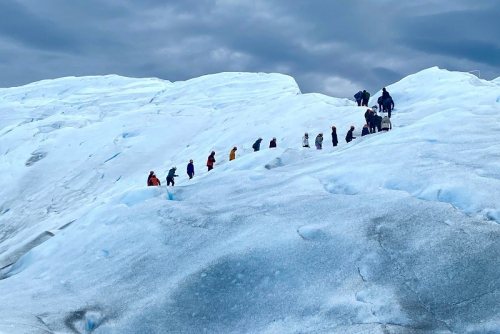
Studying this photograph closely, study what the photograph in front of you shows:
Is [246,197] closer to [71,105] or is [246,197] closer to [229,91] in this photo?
[229,91]

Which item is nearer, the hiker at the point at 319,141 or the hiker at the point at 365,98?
the hiker at the point at 319,141

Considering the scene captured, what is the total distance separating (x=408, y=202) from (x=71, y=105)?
42648mm

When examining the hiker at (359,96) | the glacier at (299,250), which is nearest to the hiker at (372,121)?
the glacier at (299,250)

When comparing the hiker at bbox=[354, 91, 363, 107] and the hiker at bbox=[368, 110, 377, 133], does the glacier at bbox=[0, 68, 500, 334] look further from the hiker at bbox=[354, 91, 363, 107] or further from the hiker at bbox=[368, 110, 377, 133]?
the hiker at bbox=[354, 91, 363, 107]

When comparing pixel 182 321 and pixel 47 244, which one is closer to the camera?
pixel 182 321

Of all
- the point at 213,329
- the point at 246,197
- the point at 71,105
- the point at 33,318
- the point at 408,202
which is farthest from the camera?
the point at 71,105

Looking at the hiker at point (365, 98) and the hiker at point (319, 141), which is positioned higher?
the hiker at point (365, 98)

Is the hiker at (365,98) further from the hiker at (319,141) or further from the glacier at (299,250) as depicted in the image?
the hiker at (319,141)

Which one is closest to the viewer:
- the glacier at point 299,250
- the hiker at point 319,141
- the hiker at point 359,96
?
the glacier at point 299,250

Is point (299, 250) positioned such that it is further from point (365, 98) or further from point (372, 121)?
point (365, 98)

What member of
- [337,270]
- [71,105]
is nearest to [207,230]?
[337,270]

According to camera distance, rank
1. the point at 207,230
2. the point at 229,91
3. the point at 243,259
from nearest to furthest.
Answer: the point at 243,259 < the point at 207,230 < the point at 229,91

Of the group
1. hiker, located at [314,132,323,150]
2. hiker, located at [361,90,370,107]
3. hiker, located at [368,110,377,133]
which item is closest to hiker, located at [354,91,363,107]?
hiker, located at [361,90,370,107]

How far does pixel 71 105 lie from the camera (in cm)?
4756
